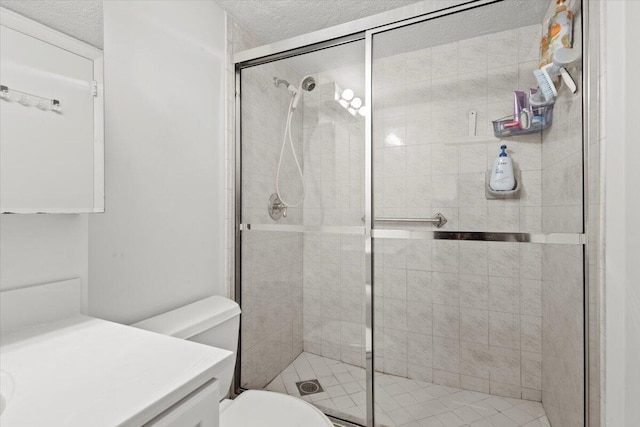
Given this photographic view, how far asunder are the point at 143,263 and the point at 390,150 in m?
1.14

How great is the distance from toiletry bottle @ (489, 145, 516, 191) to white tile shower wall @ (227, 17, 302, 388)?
89cm

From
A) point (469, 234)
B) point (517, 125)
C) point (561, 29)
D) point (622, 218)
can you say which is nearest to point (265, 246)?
point (469, 234)

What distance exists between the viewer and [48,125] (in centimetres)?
88

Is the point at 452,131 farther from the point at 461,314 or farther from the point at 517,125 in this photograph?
the point at 461,314

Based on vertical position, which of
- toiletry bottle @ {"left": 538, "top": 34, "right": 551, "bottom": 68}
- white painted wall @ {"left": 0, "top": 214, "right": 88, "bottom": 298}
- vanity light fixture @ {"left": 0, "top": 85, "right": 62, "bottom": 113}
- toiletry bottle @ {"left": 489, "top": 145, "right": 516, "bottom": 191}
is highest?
toiletry bottle @ {"left": 538, "top": 34, "right": 551, "bottom": 68}

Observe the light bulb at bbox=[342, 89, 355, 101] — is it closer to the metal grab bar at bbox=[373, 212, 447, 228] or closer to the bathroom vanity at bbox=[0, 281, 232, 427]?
the metal grab bar at bbox=[373, 212, 447, 228]

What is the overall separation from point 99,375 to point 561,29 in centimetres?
171

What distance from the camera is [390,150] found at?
1.38 meters

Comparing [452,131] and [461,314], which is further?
[461,314]

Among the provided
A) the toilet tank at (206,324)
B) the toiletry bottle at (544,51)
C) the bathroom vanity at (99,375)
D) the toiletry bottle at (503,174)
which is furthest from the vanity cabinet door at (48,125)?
the toiletry bottle at (544,51)

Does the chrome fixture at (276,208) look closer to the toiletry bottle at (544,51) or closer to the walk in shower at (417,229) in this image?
the walk in shower at (417,229)

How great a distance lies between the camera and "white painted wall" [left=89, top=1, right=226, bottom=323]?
3.76ft

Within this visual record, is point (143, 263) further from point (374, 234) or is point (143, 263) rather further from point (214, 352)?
point (374, 234)

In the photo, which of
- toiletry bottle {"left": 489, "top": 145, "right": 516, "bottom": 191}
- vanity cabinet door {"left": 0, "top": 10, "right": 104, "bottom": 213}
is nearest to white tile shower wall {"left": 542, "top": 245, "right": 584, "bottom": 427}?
toiletry bottle {"left": 489, "top": 145, "right": 516, "bottom": 191}
